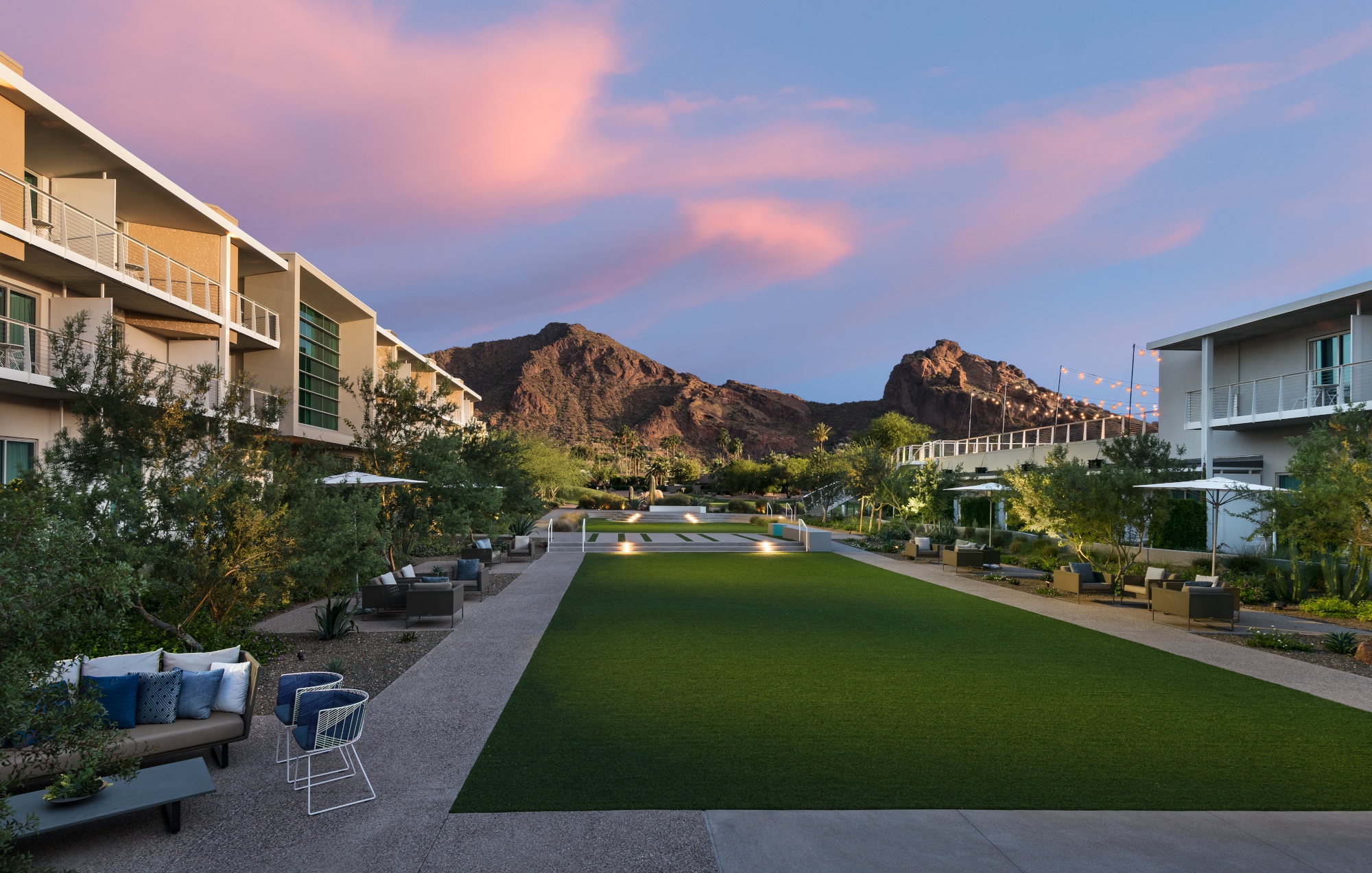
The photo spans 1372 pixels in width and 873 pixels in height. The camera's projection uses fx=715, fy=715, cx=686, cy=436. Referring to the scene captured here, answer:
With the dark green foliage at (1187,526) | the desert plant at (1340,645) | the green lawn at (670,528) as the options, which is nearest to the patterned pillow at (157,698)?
the desert plant at (1340,645)

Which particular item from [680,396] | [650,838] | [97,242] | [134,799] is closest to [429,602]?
[134,799]

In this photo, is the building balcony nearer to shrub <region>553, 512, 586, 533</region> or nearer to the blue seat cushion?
shrub <region>553, 512, 586, 533</region>

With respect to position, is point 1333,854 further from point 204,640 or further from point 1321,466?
point 1321,466

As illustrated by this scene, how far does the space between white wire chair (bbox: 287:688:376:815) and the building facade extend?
8173 millimetres

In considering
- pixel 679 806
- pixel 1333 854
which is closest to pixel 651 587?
pixel 679 806

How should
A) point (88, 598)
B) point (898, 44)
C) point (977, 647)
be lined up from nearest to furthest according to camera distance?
point (88, 598) → point (977, 647) → point (898, 44)

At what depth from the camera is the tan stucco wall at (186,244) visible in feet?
67.5

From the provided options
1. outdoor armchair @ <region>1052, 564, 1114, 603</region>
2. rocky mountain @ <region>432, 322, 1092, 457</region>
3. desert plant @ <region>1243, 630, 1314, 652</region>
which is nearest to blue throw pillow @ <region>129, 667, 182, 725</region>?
desert plant @ <region>1243, 630, 1314, 652</region>

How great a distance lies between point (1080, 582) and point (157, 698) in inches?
637

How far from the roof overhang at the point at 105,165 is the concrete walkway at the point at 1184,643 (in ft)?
71.7

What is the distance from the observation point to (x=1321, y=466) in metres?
13.1

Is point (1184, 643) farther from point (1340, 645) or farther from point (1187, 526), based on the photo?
point (1187, 526)

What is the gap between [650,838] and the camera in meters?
4.66

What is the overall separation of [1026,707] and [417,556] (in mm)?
19079
